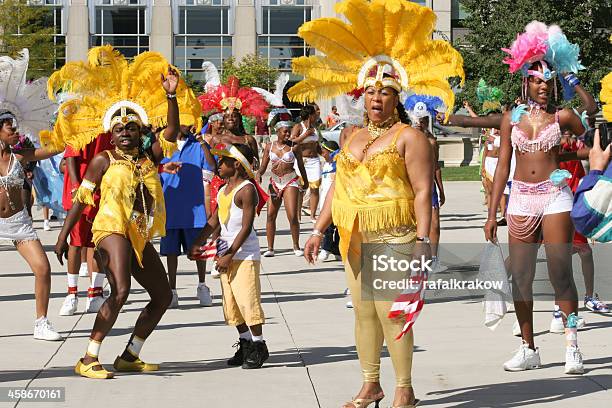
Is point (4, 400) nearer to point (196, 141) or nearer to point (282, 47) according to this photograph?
point (196, 141)

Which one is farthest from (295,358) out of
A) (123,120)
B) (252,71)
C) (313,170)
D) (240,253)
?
(252,71)

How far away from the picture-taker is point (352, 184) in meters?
6.83

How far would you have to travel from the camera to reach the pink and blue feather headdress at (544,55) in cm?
833

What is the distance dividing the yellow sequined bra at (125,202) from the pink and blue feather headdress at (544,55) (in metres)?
2.71

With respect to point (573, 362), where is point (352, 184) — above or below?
above

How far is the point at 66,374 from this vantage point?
319 inches

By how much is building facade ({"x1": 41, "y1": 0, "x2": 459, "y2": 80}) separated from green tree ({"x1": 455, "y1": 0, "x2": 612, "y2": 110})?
21.6 m

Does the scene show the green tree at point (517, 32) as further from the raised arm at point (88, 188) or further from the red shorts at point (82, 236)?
the raised arm at point (88, 188)

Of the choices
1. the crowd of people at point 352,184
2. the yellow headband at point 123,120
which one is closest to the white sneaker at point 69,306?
the crowd of people at point 352,184

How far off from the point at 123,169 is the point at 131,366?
1.37 meters

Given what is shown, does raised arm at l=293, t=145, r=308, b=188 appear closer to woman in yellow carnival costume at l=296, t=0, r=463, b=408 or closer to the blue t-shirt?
the blue t-shirt

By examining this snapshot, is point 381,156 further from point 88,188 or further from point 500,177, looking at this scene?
point 88,188

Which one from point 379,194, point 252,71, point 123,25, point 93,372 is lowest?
point 93,372

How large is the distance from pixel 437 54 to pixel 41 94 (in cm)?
Result: 365
